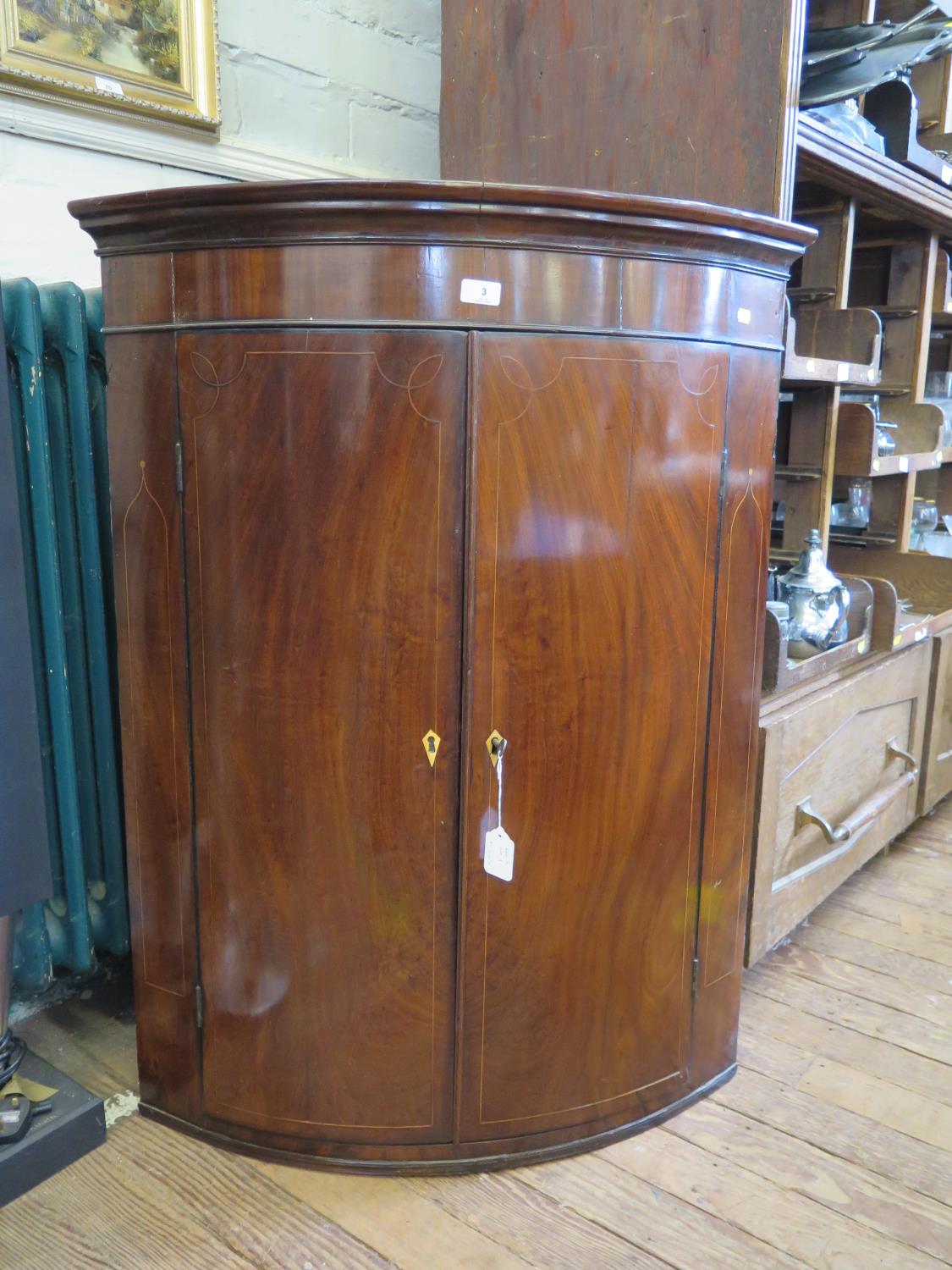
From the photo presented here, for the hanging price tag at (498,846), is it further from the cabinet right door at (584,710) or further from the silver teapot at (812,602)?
the silver teapot at (812,602)

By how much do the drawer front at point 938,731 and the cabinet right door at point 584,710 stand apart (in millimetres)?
1226

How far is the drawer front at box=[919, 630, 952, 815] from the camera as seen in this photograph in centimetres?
248

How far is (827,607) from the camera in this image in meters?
2.05

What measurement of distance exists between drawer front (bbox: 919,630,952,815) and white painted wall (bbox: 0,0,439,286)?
64.6 inches

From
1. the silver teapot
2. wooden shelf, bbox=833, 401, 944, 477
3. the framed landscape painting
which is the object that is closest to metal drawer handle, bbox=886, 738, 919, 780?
the silver teapot

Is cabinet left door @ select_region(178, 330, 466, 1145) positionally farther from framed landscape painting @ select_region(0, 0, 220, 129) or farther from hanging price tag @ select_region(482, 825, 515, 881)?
framed landscape painting @ select_region(0, 0, 220, 129)

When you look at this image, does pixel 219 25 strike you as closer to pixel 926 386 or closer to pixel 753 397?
pixel 753 397

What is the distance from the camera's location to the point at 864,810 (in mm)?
2129

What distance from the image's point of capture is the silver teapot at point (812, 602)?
203 cm

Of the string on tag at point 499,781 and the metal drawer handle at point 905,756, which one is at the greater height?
the string on tag at point 499,781

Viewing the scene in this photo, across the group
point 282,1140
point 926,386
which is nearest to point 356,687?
point 282,1140

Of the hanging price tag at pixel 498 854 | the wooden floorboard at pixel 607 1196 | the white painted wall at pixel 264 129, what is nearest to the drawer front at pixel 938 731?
the wooden floorboard at pixel 607 1196

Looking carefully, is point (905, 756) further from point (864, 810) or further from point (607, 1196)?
point (607, 1196)

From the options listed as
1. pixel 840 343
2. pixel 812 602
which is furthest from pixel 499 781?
pixel 840 343
